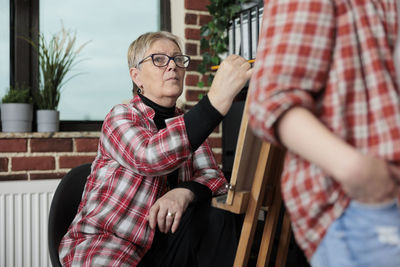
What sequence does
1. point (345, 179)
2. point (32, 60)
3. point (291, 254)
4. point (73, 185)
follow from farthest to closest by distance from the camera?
1. point (32, 60)
2. point (291, 254)
3. point (73, 185)
4. point (345, 179)

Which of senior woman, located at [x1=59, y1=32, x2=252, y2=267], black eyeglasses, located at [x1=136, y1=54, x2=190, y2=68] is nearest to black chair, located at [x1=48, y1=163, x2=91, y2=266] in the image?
senior woman, located at [x1=59, y1=32, x2=252, y2=267]

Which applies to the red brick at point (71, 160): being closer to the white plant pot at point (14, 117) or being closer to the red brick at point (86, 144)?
the red brick at point (86, 144)

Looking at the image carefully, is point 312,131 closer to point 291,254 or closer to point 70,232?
point 70,232

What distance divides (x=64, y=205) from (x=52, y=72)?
97 centimetres

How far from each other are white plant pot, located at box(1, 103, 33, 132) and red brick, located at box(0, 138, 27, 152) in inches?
2.1

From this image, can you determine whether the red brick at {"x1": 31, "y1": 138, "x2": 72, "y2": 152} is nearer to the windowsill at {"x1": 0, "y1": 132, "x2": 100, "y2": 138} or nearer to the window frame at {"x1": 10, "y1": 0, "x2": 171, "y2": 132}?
the windowsill at {"x1": 0, "y1": 132, "x2": 100, "y2": 138}

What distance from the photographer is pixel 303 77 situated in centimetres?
64

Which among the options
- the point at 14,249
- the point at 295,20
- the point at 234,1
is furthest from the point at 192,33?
the point at 295,20

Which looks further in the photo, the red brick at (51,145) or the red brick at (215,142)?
the red brick at (215,142)

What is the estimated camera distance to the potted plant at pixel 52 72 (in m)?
2.10

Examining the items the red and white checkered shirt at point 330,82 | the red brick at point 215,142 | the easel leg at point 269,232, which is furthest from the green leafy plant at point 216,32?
the red and white checkered shirt at point 330,82

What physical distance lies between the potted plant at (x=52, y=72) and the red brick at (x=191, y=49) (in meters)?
0.61

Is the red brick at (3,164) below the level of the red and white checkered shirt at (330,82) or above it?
below

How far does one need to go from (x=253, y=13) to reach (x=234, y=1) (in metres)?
0.21
